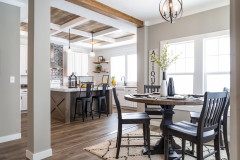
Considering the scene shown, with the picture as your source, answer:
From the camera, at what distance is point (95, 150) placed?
8.54ft

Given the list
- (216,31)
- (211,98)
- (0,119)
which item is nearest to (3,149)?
(0,119)

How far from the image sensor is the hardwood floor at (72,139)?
2447mm

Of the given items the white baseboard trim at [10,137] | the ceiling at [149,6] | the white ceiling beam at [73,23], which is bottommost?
the white baseboard trim at [10,137]

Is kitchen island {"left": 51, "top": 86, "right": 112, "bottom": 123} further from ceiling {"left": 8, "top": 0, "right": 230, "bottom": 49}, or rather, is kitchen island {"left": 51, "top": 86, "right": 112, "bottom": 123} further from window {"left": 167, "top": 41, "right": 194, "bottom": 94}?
window {"left": 167, "top": 41, "right": 194, "bottom": 94}

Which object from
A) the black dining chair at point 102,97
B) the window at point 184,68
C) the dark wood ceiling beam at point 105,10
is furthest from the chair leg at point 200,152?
the black dining chair at point 102,97

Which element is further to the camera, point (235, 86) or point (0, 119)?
point (0, 119)

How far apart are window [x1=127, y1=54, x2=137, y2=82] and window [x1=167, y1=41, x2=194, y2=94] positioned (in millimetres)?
2947

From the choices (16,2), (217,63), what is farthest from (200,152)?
(16,2)

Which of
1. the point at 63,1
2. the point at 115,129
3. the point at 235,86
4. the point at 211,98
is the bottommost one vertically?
the point at 115,129

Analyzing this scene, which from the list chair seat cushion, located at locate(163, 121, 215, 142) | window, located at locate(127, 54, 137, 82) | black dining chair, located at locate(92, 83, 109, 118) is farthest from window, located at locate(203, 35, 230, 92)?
window, located at locate(127, 54, 137, 82)

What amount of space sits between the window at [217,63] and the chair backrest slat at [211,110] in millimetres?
1706

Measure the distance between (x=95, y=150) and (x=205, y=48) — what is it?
3.01 meters

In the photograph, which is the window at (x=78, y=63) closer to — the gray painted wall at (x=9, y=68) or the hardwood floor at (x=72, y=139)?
the hardwood floor at (x=72, y=139)

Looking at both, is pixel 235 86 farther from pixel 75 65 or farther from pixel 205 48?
pixel 75 65
